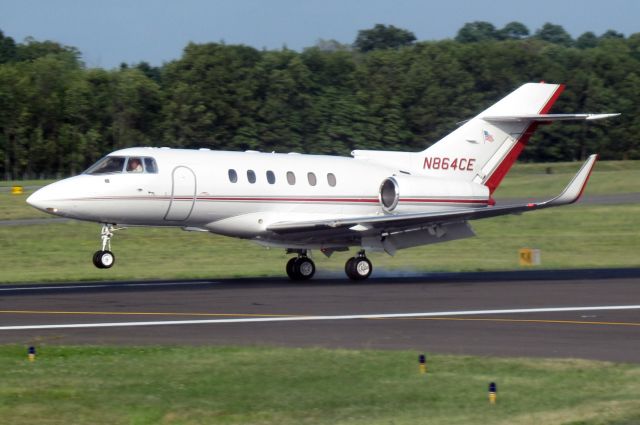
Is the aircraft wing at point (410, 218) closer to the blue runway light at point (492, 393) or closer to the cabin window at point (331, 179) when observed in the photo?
the cabin window at point (331, 179)

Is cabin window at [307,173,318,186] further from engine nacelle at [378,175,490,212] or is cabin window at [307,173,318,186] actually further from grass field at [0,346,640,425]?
grass field at [0,346,640,425]

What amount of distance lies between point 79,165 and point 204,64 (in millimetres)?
16104

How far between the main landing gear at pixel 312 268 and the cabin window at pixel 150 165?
13.6 feet

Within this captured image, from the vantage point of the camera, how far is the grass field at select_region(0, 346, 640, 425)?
11.3m

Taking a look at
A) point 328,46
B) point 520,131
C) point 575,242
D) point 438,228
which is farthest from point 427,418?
point 328,46

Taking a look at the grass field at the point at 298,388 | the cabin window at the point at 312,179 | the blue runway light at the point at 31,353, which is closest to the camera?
the grass field at the point at 298,388

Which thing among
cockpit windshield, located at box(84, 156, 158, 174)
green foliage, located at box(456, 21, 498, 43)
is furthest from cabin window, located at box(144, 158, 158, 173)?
green foliage, located at box(456, 21, 498, 43)

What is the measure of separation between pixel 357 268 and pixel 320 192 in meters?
2.06

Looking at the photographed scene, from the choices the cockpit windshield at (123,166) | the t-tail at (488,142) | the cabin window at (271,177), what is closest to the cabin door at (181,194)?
the cockpit windshield at (123,166)

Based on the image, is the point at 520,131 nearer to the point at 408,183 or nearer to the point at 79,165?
the point at 408,183

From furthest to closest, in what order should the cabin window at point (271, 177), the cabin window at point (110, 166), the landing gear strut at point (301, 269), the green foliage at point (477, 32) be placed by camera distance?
1. the green foliage at point (477, 32)
2. the landing gear strut at point (301, 269)
3. the cabin window at point (271, 177)
4. the cabin window at point (110, 166)

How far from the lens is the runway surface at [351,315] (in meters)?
15.8

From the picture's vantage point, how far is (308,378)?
13016mm

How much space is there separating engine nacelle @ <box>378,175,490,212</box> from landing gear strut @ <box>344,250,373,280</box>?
1.76m
